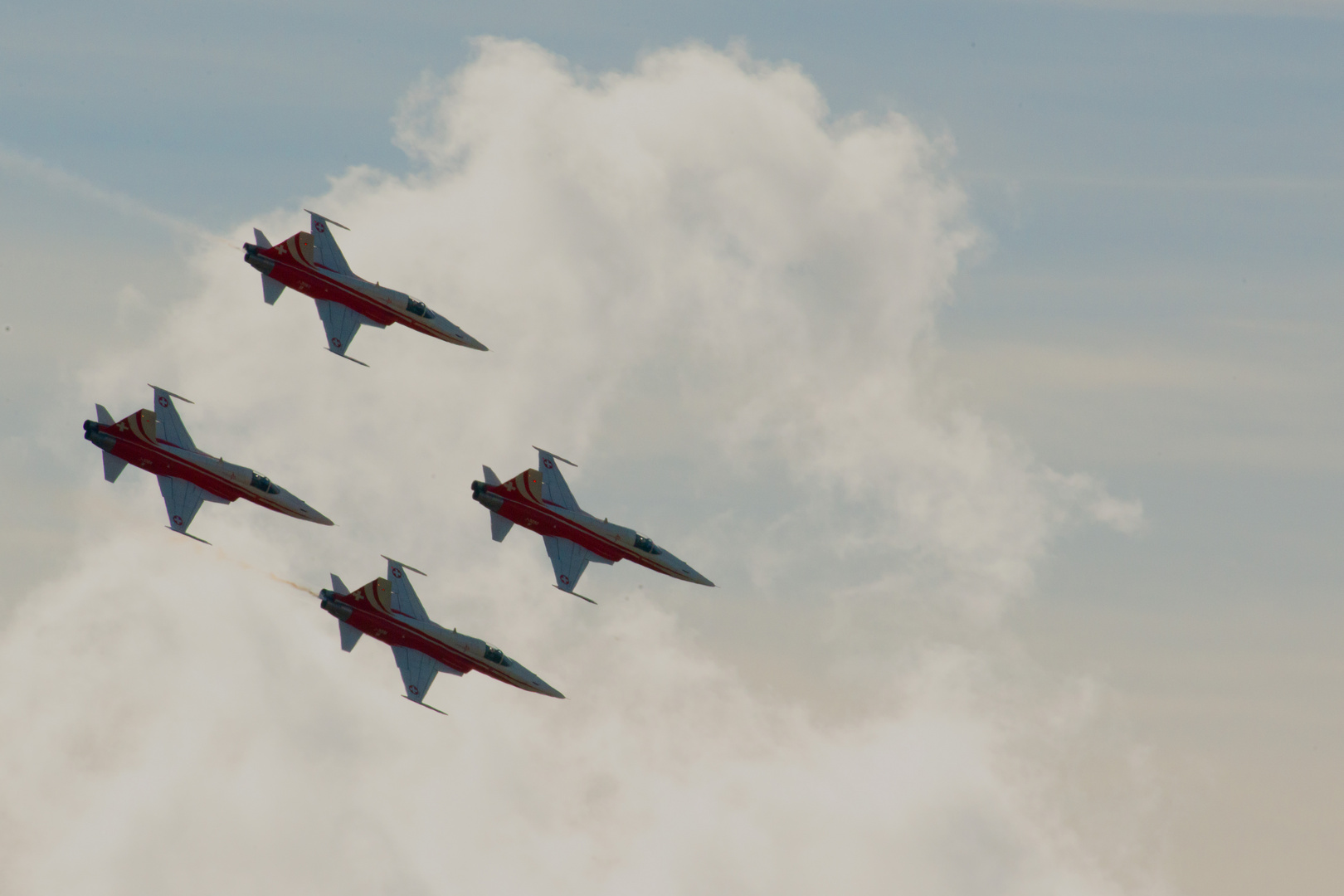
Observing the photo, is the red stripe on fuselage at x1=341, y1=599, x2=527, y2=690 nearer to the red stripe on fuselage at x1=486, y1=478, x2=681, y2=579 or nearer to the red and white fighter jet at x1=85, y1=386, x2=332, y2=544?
the red and white fighter jet at x1=85, y1=386, x2=332, y2=544

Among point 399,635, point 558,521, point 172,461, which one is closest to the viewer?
point 172,461

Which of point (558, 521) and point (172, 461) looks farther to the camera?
point (558, 521)

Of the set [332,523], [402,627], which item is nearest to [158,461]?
[332,523]

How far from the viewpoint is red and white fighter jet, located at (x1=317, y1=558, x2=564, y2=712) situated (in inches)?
5128

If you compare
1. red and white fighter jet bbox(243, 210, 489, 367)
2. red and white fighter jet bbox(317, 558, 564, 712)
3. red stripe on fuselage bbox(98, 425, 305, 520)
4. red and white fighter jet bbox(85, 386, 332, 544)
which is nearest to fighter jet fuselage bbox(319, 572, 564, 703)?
red and white fighter jet bbox(317, 558, 564, 712)

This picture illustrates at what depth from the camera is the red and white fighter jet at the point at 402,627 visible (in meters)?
130

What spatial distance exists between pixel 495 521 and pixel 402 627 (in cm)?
1093

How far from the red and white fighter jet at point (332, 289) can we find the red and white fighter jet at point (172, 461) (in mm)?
11520

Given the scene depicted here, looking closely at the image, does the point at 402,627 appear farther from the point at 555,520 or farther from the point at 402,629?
the point at 555,520

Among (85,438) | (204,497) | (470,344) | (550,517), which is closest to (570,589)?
(550,517)

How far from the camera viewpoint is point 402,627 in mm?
130125

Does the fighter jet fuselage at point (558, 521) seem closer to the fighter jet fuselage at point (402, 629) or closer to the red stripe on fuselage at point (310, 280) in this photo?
the fighter jet fuselage at point (402, 629)

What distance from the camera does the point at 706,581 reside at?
13638cm

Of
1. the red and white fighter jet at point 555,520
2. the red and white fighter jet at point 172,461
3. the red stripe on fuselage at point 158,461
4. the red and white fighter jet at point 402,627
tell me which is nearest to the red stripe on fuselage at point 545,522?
the red and white fighter jet at point 555,520
